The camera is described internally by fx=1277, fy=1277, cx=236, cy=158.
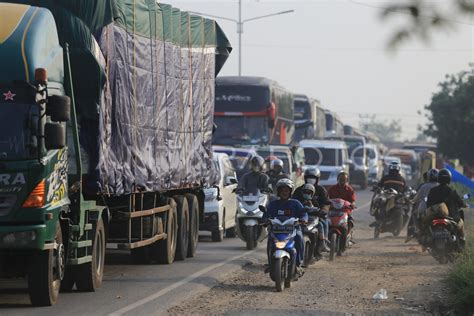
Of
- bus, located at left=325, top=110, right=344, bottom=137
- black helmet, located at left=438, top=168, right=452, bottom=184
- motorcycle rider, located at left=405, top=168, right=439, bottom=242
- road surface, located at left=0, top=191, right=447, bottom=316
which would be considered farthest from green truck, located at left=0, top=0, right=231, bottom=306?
bus, located at left=325, top=110, right=344, bottom=137

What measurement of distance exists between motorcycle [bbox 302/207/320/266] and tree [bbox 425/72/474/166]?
4547 centimetres

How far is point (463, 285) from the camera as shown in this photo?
14.4 m

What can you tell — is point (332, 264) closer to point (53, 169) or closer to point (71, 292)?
point (71, 292)

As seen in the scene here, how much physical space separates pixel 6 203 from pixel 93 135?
8.35 feet

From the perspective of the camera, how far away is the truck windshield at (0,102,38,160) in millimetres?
12812

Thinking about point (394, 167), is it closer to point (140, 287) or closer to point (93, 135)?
point (140, 287)

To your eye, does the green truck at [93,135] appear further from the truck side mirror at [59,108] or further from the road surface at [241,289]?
the road surface at [241,289]

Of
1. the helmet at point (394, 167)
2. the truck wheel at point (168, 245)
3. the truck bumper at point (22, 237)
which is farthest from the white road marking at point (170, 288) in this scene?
the helmet at point (394, 167)

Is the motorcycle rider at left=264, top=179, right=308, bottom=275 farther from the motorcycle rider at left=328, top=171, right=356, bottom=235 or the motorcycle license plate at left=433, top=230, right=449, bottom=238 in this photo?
the motorcycle rider at left=328, top=171, right=356, bottom=235

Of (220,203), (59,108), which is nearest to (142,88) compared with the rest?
(59,108)

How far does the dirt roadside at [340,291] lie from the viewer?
13.8 meters

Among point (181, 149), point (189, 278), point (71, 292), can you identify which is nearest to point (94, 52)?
point (71, 292)

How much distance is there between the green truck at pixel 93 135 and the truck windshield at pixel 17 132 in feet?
0.03

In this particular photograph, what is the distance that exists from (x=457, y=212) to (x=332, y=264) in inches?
91.5
